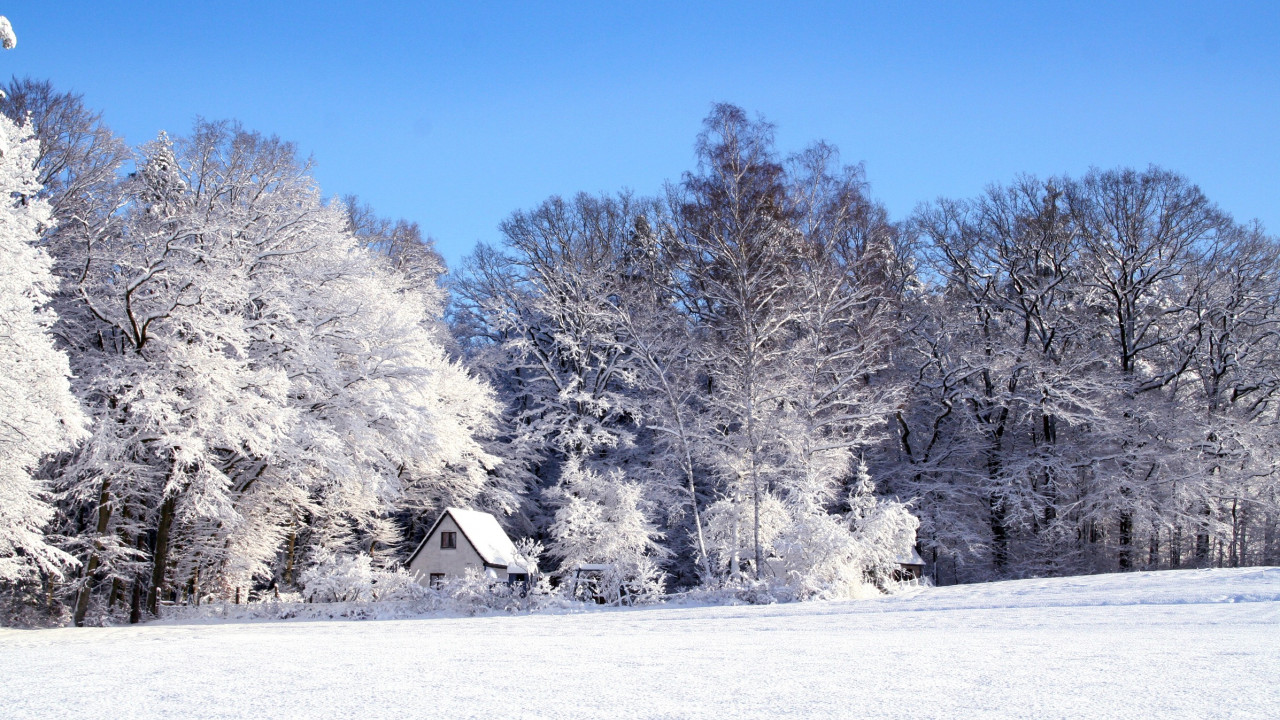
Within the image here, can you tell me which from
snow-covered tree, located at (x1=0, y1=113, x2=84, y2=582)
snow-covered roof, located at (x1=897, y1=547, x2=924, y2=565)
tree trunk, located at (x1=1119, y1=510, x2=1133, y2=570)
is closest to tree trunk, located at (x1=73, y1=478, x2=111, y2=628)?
snow-covered tree, located at (x1=0, y1=113, x2=84, y2=582)

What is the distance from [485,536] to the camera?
28.5 meters

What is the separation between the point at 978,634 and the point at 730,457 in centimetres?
1220

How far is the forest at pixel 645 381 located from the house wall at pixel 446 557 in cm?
195

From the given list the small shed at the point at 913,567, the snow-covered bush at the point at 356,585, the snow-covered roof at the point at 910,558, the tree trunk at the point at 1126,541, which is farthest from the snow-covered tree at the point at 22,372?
the tree trunk at the point at 1126,541

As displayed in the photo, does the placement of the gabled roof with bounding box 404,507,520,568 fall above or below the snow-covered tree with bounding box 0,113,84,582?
below

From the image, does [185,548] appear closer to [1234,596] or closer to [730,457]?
[730,457]

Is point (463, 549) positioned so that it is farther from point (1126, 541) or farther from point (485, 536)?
point (1126, 541)

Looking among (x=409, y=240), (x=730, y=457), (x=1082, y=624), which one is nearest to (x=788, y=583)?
(x=730, y=457)

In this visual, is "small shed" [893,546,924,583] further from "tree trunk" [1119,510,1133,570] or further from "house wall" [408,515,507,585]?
"house wall" [408,515,507,585]

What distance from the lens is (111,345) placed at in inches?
789

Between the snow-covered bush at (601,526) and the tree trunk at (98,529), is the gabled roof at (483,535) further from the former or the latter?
the tree trunk at (98,529)

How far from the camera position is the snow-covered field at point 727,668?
17.0 feet

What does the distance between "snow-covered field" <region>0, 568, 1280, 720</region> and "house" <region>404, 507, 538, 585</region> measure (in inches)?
538

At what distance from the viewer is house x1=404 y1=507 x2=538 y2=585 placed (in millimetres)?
27500
